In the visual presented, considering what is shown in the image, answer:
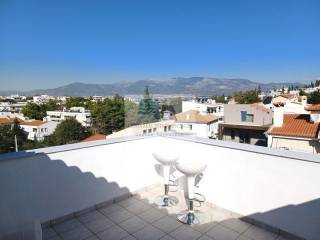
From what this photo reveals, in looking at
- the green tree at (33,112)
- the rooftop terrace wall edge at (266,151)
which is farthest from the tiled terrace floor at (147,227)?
the green tree at (33,112)

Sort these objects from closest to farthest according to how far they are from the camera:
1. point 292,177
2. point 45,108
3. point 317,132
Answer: point 292,177, point 317,132, point 45,108

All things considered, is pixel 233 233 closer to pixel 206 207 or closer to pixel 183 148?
pixel 206 207

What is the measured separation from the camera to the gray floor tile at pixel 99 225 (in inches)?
97.6

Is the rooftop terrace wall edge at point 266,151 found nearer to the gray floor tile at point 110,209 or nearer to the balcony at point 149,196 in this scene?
the balcony at point 149,196

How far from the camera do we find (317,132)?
751cm

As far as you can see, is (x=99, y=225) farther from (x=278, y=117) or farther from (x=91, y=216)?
(x=278, y=117)

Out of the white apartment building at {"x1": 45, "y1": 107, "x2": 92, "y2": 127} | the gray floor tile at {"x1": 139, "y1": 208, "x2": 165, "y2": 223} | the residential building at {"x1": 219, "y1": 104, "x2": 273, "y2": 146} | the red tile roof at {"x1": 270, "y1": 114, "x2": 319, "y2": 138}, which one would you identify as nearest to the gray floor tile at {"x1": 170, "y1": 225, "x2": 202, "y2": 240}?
the gray floor tile at {"x1": 139, "y1": 208, "x2": 165, "y2": 223}

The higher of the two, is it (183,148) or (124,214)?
(183,148)

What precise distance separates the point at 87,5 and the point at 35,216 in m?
10.3

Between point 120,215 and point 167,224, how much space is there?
2.18 ft

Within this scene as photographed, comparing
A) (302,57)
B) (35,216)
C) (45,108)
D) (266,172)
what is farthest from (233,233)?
(45,108)

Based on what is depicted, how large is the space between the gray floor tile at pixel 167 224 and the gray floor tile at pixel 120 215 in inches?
15.7

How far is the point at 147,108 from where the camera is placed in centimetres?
394

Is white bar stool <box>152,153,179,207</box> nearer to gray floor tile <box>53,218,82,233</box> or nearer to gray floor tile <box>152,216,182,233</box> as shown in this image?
gray floor tile <box>152,216,182,233</box>
